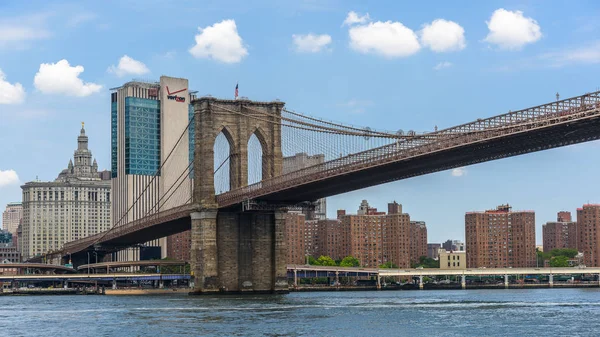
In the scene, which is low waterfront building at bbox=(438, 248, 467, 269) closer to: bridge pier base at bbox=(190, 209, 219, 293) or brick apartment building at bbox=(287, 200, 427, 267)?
brick apartment building at bbox=(287, 200, 427, 267)

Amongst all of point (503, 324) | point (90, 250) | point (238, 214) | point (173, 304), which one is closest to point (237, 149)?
point (238, 214)

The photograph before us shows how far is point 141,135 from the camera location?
181500 millimetres

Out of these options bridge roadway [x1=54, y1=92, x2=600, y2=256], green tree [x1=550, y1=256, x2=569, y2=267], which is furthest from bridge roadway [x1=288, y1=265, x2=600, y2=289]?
bridge roadway [x1=54, y1=92, x2=600, y2=256]

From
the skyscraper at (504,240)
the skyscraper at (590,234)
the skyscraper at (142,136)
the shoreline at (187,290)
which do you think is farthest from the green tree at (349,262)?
the skyscraper at (590,234)

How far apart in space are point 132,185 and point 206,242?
104294 millimetres

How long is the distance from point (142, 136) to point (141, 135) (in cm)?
26

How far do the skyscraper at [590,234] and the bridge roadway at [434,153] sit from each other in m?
93.9

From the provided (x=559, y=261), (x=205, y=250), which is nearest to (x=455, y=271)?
(x=559, y=261)

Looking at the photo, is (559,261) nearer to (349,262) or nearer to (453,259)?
(453,259)

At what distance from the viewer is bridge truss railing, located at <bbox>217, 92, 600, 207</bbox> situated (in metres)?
49.3

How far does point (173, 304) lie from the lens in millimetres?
66812

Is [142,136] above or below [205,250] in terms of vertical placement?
above

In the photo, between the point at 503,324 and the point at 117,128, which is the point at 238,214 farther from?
the point at 117,128

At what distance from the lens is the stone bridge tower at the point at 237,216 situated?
78.7 meters
